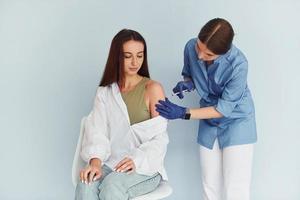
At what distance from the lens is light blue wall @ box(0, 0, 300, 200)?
2055 millimetres

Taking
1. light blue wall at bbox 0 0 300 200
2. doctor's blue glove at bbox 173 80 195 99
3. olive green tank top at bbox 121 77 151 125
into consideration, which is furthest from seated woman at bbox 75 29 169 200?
light blue wall at bbox 0 0 300 200

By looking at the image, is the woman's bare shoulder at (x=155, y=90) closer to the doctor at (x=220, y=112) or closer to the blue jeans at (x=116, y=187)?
the doctor at (x=220, y=112)

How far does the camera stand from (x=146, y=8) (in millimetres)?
2086

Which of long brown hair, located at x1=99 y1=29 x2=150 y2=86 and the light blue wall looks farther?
the light blue wall

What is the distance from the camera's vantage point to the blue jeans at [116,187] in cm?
155

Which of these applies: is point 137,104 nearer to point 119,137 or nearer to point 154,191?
point 119,137

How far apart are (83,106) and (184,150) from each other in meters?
0.53

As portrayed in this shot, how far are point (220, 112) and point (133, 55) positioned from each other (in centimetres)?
39

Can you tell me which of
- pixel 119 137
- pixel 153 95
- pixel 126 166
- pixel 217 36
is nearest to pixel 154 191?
pixel 126 166

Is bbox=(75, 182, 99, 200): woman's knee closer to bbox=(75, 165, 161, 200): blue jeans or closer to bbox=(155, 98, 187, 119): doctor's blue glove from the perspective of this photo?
bbox=(75, 165, 161, 200): blue jeans

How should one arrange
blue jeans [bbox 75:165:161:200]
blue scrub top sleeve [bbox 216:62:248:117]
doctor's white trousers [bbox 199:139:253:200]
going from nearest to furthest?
blue jeans [bbox 75:165:161:200], blue scrub top sleeve [bbox 216:62:248:117], doctor's white trousers [bbox 199:139:253:200]

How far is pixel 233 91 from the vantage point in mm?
1684

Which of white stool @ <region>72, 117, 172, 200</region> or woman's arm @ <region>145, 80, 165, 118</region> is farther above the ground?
woman's arm @ <region>145, 80, 165, 118</region>

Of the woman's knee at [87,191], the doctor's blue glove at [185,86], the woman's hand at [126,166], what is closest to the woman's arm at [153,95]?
the doctor's blue glove at [185,86]
